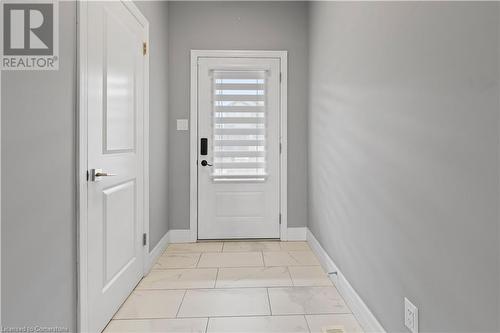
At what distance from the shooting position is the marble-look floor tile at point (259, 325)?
1.82 meters

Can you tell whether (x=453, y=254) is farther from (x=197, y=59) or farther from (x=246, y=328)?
(x=197, y=59)

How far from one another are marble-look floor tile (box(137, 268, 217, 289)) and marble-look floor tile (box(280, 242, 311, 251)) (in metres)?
0.90

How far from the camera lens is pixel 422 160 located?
4.06 feet

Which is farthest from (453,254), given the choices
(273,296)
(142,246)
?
(142,246)

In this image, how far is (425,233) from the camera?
1226mm

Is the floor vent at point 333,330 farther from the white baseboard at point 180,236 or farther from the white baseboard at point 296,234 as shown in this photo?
the white baseboard at point 180,236

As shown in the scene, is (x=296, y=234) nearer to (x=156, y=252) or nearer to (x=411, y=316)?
(x=156, y=252)

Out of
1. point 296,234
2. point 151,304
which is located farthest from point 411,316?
point 296,234

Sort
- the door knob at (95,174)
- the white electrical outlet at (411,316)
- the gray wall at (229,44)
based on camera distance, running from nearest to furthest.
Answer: the white electrical outlet at (411,316) < the door knob at (95,174) < the gray wall at (229,44)

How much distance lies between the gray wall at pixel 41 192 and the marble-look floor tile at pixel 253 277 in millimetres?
1159

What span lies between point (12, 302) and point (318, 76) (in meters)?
2.74

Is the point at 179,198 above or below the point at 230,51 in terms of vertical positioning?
below

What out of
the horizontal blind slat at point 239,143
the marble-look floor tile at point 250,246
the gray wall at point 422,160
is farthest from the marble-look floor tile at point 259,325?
the horizontal blind slat at point 239,143

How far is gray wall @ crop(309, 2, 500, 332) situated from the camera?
0.93 metres
